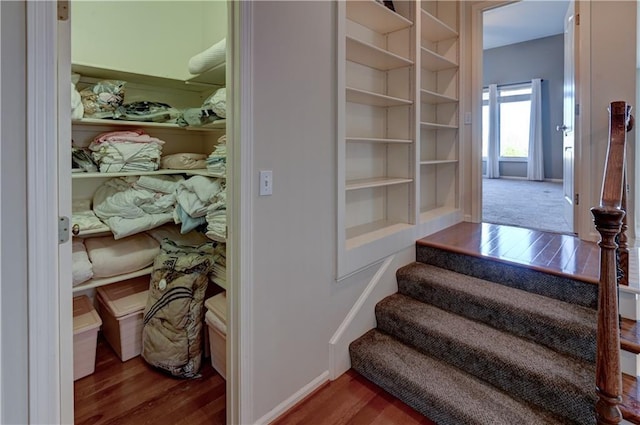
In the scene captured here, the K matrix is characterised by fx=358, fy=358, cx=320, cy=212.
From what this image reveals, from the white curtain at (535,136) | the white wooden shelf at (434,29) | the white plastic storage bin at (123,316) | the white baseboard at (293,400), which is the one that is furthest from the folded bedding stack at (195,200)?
the white curtain at (535,136)

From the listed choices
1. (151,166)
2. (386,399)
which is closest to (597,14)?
(386,399)

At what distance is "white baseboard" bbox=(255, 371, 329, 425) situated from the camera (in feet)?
5.80

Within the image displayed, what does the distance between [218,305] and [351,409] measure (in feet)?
3.13

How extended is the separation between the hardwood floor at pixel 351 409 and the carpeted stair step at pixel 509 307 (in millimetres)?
702

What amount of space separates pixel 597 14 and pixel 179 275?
3566 mm

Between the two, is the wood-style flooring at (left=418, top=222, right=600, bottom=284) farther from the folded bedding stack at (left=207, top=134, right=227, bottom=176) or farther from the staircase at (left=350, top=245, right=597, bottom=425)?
the folded bedding stack at (left=207, top=134, right=227, bottom=176)

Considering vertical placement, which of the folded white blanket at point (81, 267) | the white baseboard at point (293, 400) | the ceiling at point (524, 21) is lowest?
the white baseboard at point (293, 400)

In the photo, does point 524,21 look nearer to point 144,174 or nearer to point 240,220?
point 144,174

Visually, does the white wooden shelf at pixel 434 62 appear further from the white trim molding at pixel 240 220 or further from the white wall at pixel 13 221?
the white wall at pixel 13 221

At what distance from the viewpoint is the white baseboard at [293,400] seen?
1.77 m

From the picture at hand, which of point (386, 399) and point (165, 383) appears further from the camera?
point (165, 383)

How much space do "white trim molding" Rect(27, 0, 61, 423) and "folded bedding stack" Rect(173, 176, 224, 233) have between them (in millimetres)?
1219

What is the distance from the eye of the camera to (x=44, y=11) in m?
1.02

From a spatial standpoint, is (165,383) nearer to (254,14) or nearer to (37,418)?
(37,418)
